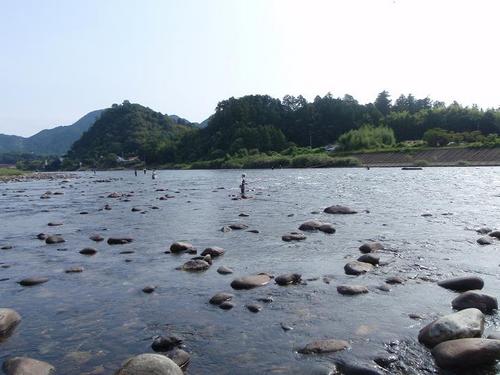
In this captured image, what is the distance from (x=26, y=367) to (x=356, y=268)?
8.80 m

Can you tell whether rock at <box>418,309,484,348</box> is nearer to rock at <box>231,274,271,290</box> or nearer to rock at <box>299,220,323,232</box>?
rock at <box>231,274,271,290</box>

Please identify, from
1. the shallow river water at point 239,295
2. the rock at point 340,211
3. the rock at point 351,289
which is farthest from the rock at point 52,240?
the rock at point 340,211

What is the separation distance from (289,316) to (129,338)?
11.0ft

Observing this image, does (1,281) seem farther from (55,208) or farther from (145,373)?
(55,208)

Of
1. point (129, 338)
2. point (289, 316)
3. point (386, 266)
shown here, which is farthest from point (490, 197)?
point (129, 338)

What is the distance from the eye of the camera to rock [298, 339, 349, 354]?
782 cm

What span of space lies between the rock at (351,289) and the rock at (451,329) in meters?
2.66

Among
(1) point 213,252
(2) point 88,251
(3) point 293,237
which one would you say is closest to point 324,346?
(1) point 213,252

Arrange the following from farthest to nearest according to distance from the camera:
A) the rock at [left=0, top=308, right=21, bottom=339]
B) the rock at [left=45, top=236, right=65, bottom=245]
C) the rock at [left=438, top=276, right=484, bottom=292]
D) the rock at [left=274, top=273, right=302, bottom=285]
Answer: the rock at [left=45, top=236, right=65, bottom=245] < the rock at [left=274, top=273, right=302, bottom=285] < the rock at [left=438, top=276, right=484, bottom=292] < the rock at [left=0, top=308, right=21, bottom=339]

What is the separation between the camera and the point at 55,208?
3581cm

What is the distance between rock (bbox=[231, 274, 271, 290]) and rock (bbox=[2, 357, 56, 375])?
529cm

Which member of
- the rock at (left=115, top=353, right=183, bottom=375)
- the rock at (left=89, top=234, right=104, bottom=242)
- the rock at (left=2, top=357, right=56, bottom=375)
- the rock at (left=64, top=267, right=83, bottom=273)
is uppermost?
the rock at (left=115, top=353, right=183, bottom=375)

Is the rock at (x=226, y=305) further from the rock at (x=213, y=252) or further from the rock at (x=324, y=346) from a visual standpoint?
the rock at (x=213, y=252)

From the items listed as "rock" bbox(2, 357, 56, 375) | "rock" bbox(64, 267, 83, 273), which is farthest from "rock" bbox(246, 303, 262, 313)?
"rock" bbox(64, 267, 83, 273)
